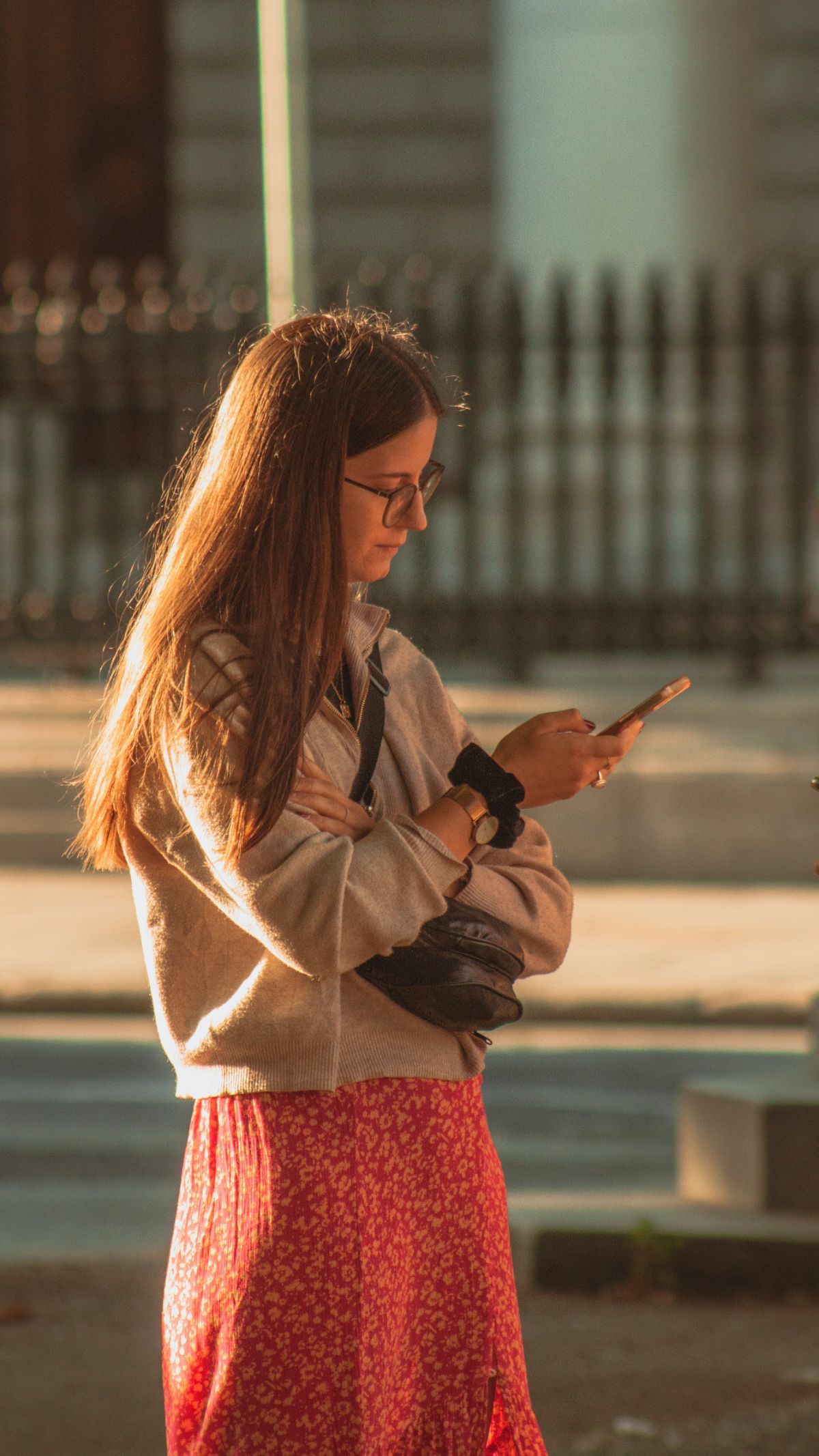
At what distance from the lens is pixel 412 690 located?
99.8 inches

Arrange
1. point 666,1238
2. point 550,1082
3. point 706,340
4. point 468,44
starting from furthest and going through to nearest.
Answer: point 468,44, point 706,340, point 550,1082, point 666,1238

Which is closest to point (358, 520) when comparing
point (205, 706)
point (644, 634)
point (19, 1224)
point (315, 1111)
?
point (205, 706)

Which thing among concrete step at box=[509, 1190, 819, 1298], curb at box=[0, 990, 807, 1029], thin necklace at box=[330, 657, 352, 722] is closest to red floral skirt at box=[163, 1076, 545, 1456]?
thin necklace at box=[330, 657, 352, 722]

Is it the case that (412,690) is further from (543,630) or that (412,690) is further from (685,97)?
(685,97)

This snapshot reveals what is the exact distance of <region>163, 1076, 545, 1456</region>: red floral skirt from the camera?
92.6 inches

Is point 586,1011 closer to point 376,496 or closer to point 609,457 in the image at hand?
point 609,457

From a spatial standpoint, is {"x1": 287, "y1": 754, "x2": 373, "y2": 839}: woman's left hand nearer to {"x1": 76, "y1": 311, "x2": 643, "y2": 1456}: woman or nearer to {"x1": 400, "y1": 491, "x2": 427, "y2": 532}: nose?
{"x1": 76, "y1": 311, "x2": 643, "y2": 1456}: woman

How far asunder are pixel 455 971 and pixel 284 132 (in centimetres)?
1097

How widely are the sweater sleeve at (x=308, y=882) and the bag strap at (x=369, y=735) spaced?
5.6 inches

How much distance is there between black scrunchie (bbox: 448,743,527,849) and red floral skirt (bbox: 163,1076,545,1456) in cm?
29

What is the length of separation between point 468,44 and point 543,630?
8099mm

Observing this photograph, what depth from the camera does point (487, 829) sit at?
2.37m

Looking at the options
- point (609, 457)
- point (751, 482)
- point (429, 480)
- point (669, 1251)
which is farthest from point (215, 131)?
point (429, 480)

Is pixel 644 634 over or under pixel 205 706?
under
